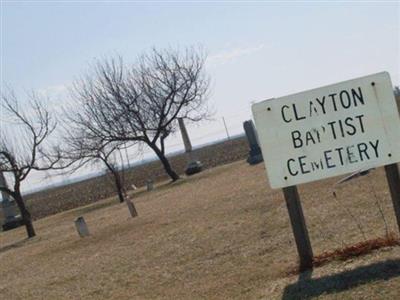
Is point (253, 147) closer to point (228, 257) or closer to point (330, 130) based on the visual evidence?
point (228, 257)

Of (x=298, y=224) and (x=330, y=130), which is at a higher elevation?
(x=330, y=130)

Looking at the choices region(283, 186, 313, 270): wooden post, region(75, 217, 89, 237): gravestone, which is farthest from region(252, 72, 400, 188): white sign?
region(75, 217, 89, 237): gravestone

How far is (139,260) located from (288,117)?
4.17m

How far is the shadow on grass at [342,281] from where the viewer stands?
4.78 metres

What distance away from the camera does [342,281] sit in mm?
4926

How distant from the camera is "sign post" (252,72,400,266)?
213 inches

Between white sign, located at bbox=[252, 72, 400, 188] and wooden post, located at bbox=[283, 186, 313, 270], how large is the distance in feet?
0.50

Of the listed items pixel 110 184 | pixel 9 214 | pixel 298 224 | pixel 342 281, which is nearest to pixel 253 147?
pixel 9 214

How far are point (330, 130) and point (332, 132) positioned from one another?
3 cm

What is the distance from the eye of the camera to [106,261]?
9.41m

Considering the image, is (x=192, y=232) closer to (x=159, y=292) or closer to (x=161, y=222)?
(x=161, y=222)

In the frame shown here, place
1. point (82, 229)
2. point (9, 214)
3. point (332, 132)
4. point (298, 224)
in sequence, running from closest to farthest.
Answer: point (332, 132), point (298, 224), point (82, 229), point (9, 214)

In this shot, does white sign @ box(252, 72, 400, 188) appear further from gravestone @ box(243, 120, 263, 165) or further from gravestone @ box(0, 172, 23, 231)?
gravestone @ box(0, 172, 23, 231)

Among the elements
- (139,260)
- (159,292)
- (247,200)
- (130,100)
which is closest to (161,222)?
(247,200)
